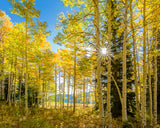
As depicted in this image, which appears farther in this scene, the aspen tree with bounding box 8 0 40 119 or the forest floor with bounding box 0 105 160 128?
the aspen tree with bounding box 8 0 40 119

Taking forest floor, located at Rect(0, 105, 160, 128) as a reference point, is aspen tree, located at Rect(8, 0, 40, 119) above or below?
above

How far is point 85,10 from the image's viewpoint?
15.6 feet

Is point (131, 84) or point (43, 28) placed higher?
point (43, 28)

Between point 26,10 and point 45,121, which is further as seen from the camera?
point 26,10

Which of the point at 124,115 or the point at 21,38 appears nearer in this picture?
the point at 124,115

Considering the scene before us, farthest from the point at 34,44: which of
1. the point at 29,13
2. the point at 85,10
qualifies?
the point at 85,10

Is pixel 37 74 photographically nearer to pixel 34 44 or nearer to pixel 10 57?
pixel 10 57

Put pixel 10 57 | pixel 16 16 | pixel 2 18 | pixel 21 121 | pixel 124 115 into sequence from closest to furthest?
pixel 124 115
pixel 21 121
pixel 16 16
pixel 10 57
pixel 2 18

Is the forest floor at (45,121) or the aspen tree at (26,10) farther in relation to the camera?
the aspen tree at (26,10)

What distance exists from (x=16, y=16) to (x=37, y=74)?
690cm

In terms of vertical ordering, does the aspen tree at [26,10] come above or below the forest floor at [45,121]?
above

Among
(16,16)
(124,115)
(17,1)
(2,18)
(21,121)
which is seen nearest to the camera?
(124,115)

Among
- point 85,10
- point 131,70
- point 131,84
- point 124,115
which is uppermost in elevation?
point 85,10

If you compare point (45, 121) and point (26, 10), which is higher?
point (26, 10)
